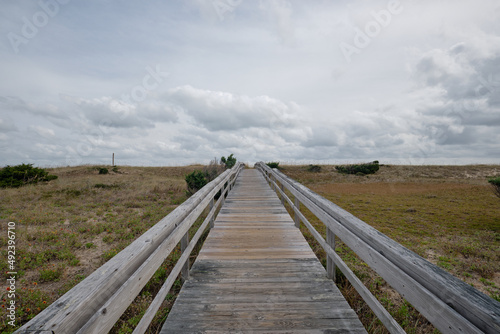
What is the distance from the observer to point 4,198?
11.3 m

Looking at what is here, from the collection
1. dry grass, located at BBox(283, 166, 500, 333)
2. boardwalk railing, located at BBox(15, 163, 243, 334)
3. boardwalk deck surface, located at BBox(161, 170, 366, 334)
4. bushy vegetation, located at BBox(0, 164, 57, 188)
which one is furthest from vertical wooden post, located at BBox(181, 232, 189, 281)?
bushy vegetation, located at BBox(0, 164, 57, 188)

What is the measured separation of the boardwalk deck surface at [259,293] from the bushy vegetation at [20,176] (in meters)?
16.7

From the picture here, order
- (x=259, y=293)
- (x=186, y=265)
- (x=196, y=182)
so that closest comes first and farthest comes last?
1. (x=259, y=293)
2. (x=186, y=265)
3. (x=196, y=182)

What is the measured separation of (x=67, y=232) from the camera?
7289mm

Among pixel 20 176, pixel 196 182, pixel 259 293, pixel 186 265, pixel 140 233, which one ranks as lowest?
pixel 140 233

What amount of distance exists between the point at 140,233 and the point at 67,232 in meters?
2.11

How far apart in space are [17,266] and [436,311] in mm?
7284

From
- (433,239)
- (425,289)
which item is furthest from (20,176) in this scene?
(433,239)

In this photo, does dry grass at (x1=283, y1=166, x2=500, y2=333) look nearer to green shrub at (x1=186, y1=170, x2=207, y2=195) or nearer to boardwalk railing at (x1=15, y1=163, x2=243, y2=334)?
boardwalk railing at (x1=15, y1=163, x2=243, y2=334)

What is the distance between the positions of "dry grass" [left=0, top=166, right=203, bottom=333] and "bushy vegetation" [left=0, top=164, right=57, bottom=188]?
2887mm

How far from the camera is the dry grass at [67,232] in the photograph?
441 cm

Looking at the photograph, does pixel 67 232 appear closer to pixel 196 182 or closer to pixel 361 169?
pixel 196 182

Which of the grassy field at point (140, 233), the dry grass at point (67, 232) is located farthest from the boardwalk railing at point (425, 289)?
the dry grass at point (67, 232)

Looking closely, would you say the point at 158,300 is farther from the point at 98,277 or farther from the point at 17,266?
the point at 17,266
